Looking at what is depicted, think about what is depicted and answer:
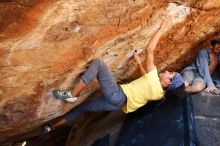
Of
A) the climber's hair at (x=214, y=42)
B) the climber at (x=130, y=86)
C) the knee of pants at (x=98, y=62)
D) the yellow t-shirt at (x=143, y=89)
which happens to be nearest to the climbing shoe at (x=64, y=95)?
the climber at (x=130, y=86)

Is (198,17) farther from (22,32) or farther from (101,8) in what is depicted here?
(22,32)

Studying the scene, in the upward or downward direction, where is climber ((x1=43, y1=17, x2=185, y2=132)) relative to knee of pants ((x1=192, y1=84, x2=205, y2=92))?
upward

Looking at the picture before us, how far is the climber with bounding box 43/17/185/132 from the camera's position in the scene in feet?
14.0

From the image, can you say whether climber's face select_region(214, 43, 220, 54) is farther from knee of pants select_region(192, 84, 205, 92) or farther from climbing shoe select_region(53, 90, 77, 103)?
climbing shoe select_region(53, 90, 77, 103)

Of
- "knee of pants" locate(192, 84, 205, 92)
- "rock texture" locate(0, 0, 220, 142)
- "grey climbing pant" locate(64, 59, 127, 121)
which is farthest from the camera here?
"knee of pants" locate(192, 84, 205, 92)

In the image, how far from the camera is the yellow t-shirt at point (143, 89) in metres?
4.55

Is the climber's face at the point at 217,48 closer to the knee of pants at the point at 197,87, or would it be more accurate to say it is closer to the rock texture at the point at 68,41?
the rock texture at the point at 68,41

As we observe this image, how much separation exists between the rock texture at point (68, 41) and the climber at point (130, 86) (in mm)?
128

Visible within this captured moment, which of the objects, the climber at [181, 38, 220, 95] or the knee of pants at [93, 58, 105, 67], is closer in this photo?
the knee of pants at [93, 58, 105, 67]

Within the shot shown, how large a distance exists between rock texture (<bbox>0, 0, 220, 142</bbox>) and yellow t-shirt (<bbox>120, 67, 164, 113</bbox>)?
1.19 ft

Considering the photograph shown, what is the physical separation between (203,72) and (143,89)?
1399 mm

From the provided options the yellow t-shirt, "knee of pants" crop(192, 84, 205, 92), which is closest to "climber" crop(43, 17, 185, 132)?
the yellow t-shirt

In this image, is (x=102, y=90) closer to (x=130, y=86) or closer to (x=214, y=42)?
(x=130, y=86)

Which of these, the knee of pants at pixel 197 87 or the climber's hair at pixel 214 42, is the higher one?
the climber's hair at pixel 214 42
